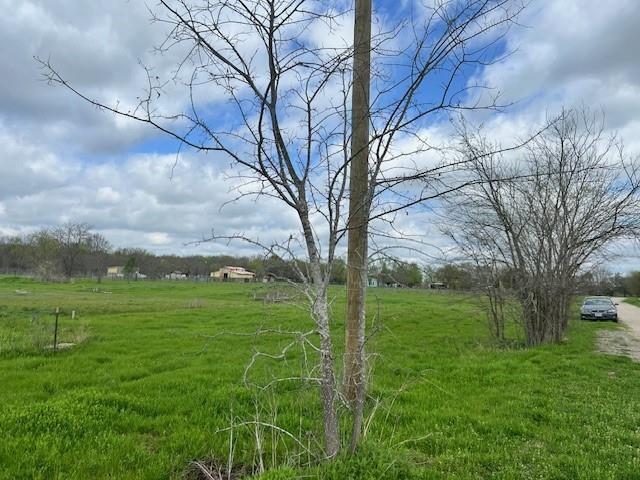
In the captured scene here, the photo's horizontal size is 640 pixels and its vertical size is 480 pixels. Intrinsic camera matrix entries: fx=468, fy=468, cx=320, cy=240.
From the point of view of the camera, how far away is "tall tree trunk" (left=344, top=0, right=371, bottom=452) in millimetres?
4121

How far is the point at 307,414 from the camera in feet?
18.3

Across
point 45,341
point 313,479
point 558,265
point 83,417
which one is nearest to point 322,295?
point 313,479

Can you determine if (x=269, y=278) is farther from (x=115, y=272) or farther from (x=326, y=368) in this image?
(x=115, y=272)

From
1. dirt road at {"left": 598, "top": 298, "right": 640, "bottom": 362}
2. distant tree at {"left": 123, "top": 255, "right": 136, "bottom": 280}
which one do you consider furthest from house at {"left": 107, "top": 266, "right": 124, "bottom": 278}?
dirt road at {"left": 598, "top": 298, "right": 640, "bottom": 362}

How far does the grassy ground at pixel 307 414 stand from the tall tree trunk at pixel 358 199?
246mm

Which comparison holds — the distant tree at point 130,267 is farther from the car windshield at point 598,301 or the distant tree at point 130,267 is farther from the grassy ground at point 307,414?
the grassy ground at point 307,414

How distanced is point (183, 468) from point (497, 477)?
2688 mm

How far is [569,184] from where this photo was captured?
13.5m

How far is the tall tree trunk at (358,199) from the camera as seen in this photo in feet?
13.5

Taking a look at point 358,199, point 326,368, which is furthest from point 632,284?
point 326,368

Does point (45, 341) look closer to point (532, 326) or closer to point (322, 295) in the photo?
point (322, 295)

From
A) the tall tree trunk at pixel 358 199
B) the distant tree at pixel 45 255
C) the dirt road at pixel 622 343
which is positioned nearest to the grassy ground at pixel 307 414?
the tall tree trunk at pixel 358 199

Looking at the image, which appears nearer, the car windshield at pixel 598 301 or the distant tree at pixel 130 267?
the car windshield at pixel 598 301

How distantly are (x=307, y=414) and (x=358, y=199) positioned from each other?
2.80m
